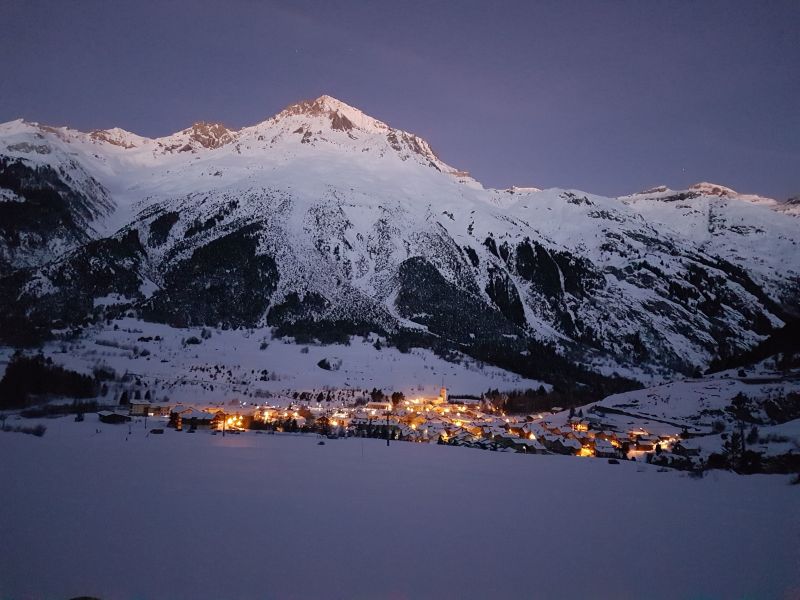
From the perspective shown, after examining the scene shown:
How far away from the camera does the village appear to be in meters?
51.2

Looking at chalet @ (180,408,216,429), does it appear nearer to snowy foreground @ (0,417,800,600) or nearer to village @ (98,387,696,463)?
village @ (98,387,696,463)

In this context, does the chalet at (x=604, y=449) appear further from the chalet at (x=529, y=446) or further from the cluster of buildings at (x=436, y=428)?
the chalet at (x=529, y=446)

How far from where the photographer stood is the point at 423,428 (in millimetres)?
70188

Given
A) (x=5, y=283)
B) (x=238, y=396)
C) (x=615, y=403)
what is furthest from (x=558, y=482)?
(x=5, y=283)

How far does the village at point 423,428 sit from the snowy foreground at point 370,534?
72.8 feet

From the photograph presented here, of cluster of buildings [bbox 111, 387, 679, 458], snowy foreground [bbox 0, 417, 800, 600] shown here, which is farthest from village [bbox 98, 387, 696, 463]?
snowy foreground [bbox 0, 417, 800, 600]

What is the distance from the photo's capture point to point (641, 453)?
5025 cm

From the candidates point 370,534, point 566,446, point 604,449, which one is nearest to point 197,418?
point 566,446

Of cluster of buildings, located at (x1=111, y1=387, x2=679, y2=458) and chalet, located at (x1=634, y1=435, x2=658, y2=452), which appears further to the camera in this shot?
cluster of buildings, located at (x1=111, y1=387, x2=679, y2=458)

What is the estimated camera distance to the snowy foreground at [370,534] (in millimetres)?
10891

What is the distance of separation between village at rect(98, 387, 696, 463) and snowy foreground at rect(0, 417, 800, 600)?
22179 millimetres

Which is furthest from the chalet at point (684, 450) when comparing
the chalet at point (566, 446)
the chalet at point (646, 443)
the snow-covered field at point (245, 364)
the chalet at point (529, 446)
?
the snow-covered field at point (245, 364)

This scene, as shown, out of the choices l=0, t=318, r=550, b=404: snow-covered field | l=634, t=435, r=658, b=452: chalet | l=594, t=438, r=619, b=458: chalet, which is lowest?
l=594, t=438, r=619, b=458: chalet

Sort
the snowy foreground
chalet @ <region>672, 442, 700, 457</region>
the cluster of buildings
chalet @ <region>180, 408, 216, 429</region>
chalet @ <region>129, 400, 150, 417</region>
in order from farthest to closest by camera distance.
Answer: chalet @ <region>129, 400, 150, 417</region>
chalet @ <region>180, 408, 216, 429</region>
the cluster of buildings
chalet @ <region>672, 442, 700, 457</region>
the snowy foreground
